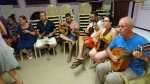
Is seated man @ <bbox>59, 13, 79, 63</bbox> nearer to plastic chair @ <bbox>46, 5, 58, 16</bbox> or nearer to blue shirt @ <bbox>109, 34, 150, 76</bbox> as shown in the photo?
plastic chair @ <bbox>46, 5, 58, 16</bbox>

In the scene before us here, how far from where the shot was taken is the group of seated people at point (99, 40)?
143 centimetres

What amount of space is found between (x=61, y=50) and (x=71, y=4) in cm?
164

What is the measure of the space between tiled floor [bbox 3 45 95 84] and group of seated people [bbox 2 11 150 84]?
17cm

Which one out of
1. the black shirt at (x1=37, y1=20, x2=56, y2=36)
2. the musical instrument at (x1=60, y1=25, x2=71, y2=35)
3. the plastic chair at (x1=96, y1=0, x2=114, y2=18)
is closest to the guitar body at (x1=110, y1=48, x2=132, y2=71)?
the musical instrument at (x1=60, y1=25, x2=71, y2=35)

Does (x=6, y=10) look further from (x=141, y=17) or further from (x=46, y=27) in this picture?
(x=141, y=17)

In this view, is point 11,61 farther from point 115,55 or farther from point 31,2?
point 31,2

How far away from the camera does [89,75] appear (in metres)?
2.29

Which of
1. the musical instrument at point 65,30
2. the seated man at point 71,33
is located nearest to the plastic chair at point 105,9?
the seated man at point 71,33

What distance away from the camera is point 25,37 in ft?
10.0

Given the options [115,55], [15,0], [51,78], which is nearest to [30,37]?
[51,78]

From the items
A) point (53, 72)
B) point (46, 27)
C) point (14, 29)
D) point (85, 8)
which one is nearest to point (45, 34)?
point (46, 27)

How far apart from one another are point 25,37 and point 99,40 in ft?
6.34

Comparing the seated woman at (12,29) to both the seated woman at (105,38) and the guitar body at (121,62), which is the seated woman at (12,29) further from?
the guitar body at (121,62)

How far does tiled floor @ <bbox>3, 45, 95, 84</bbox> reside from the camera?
2203 millimetres
